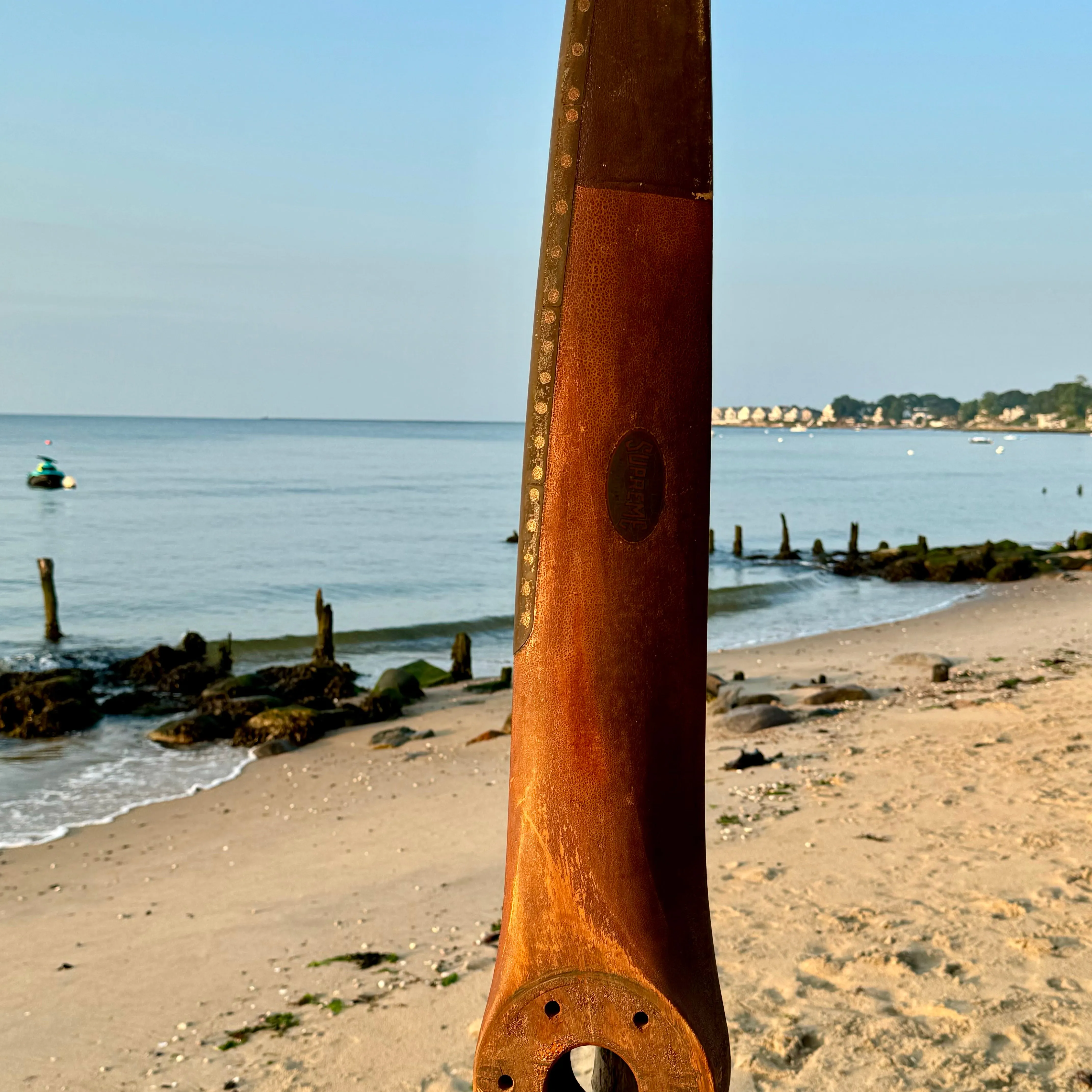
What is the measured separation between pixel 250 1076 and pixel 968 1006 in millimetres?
3546

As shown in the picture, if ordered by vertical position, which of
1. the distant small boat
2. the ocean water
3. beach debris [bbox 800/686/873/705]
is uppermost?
the distant small boat

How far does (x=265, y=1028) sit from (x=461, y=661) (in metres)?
13.7

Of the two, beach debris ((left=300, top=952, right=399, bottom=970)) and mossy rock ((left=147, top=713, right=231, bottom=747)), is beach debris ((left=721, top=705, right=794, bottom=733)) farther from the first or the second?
mossy rock ((left=147, top=713, right=231, bottom=747))

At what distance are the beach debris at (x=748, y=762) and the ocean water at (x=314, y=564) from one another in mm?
6431

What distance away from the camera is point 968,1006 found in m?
5.13

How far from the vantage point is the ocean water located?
14.9 metres

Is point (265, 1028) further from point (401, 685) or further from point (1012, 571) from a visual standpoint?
point (1012, 571)

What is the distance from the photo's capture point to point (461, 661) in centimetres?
1961

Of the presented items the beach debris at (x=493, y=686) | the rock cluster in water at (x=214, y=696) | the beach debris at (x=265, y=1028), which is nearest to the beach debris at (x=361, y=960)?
the beach debris at (x=265, y=1028)

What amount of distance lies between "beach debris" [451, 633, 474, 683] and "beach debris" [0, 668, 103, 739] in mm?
6038

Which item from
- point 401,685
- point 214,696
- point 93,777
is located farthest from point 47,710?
point 401,685

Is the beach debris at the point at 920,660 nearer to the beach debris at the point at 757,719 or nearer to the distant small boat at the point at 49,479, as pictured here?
the beach debris at the point at 757,719

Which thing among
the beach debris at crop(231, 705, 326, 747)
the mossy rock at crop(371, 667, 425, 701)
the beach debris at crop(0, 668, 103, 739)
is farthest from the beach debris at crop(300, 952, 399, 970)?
the beach debris at crop(0, 668, 103, 739)

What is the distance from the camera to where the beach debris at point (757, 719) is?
12.5 meters
